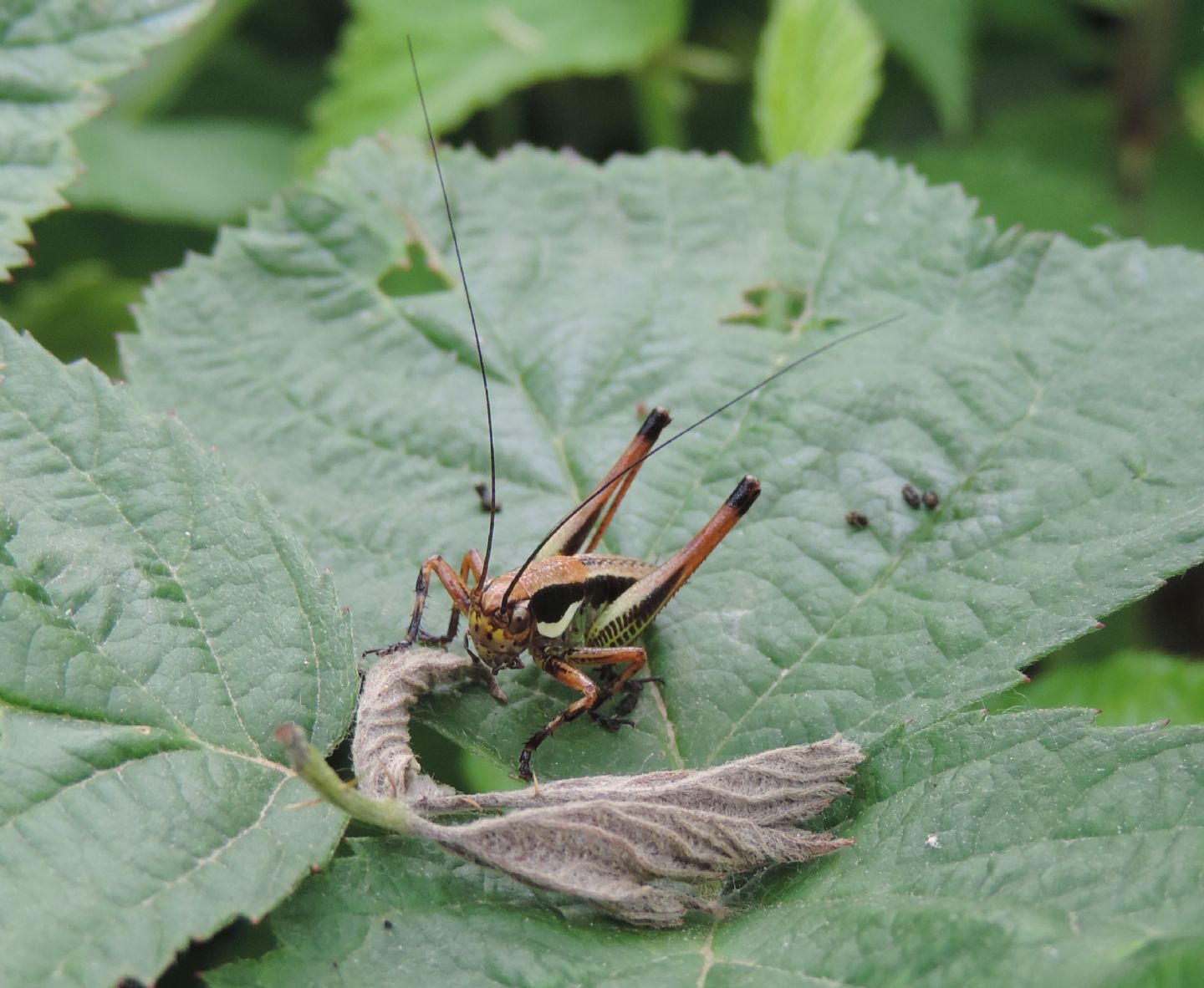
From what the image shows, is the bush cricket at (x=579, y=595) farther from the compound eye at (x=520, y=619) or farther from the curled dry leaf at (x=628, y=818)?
the curled dry leaf at (x=628, y=818)

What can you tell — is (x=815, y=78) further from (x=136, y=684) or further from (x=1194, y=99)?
(x=136, y=684)

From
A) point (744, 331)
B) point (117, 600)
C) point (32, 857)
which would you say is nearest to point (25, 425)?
point (117, 600)

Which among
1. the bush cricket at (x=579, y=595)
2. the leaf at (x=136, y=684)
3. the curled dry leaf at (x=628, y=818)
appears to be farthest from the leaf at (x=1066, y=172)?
the leaf at (x=136, y=684)

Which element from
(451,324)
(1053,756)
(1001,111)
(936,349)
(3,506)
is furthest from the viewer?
(1001,111)

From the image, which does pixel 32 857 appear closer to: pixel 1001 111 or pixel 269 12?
pixel 269 12

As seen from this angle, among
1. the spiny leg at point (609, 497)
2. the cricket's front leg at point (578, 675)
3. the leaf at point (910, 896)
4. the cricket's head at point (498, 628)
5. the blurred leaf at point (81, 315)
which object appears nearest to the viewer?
the leaf at point (910, 896)

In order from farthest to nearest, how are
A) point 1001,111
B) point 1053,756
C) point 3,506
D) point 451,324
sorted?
point 1001,111 < point 451,324 < point 3,506 < point 1053,756
